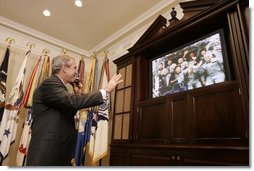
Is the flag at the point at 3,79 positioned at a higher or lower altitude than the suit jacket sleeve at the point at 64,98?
higher

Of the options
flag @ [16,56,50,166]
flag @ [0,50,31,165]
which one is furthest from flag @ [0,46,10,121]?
flag @ [16,56,50,166]

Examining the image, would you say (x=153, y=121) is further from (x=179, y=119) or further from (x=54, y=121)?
(x=54, y=121)

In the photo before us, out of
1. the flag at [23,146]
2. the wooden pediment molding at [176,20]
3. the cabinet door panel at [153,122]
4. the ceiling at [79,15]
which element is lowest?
the flag at [23,146]

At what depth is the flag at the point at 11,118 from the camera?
2.81m

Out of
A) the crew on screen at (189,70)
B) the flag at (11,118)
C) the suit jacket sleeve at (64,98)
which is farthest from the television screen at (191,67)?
the flag at (11,118)

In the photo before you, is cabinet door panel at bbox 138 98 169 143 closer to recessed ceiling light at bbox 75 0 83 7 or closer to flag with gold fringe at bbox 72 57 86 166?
flag with gold fringe at bbox 72 57 86 166

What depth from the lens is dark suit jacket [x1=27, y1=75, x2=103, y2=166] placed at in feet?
4.13

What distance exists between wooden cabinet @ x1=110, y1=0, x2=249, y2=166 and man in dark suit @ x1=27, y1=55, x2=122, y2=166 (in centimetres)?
89

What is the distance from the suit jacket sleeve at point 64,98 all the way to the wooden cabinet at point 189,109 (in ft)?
3.18

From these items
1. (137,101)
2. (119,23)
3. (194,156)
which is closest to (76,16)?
(119,23)

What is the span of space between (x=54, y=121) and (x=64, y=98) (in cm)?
19

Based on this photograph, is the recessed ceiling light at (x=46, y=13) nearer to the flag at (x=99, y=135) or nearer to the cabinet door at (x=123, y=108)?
the cabinet door at (x=123, y=108)

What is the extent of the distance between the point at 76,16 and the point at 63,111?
263cm

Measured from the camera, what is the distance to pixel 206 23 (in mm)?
2002
